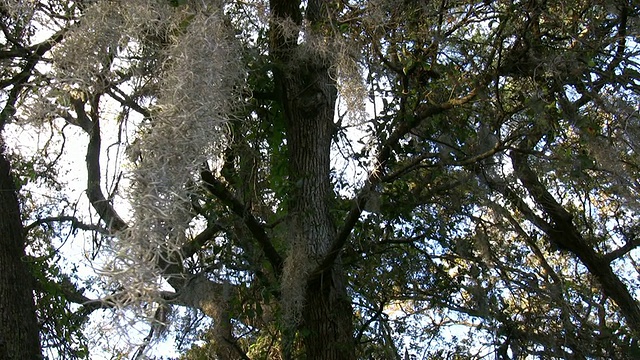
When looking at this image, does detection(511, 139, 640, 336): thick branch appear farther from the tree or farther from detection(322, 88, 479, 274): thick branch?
detection(322, 88, 479, 274): thick branch

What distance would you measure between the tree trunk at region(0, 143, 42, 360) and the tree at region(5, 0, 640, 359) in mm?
524

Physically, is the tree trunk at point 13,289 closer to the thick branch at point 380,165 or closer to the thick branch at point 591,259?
the thick branch at point 380,165

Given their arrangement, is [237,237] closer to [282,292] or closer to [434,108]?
[282,292]

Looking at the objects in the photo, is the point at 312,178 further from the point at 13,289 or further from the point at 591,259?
the point at 591,259

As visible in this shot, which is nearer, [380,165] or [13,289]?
[380,165]

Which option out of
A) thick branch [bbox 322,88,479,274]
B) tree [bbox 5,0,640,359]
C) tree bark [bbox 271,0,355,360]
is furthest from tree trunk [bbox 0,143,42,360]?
thick branch [bbox 322,88,479,274]

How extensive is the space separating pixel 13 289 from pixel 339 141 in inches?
62.6

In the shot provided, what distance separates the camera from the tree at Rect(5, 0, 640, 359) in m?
1.99

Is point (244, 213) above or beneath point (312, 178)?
beneath

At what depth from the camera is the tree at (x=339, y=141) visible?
1991mm

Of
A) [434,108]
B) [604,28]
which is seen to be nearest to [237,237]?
[434,108]

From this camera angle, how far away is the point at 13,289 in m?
3.39

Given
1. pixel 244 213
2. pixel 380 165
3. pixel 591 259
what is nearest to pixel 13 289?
pixel 244 213

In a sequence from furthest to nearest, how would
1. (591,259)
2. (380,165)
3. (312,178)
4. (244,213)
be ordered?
(591,259), (312,178), (244,213), (380,165)
